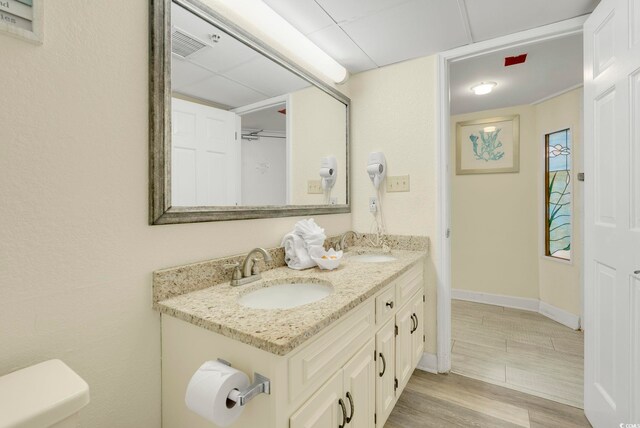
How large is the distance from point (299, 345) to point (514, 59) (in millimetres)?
2416

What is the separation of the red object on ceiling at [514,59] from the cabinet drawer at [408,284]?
1592mm

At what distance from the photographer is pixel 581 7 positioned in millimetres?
1491

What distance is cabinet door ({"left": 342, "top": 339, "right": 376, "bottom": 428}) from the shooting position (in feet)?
3.34

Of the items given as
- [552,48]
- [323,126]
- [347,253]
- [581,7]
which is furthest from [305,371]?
[552,48]

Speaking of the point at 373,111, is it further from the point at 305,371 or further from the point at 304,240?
the point at 305,371

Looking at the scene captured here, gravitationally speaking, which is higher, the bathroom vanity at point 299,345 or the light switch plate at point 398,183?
the light switch plate at point 398,183

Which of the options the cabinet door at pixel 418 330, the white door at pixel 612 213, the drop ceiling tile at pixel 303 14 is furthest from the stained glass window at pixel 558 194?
the drop ceiling tile at pixel 303 14

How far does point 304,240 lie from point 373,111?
120 cm

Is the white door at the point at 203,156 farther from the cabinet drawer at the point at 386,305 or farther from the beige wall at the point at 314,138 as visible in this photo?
the cabinet drawer at the point at 386,305

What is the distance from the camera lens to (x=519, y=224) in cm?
308

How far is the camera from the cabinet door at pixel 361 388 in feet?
3.34

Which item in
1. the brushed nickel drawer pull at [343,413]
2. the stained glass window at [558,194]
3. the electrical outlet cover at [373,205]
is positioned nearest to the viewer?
the brushed nickel drawer pull at [343,413]

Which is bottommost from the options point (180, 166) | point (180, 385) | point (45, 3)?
point (180, 385)

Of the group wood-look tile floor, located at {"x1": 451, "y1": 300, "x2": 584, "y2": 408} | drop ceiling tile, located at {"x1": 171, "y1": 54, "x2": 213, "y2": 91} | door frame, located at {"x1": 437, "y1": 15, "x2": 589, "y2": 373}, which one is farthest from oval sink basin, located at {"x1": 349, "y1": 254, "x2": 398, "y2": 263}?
drop ceiling tile, located at {"x1": 171, "y1": 54, "x2": 213, "y2": 91}
